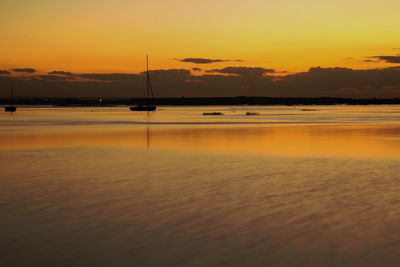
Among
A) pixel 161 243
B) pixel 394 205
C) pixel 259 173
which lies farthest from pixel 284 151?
pixel 161 243

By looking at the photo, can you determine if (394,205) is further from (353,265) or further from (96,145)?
(96,145)

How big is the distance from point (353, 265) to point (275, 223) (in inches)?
107

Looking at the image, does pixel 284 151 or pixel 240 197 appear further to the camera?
pixel 284 151

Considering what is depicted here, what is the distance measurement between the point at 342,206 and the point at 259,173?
5649 millimetres

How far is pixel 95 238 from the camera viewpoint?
9.04 meters

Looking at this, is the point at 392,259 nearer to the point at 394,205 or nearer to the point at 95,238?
the point at 394,205

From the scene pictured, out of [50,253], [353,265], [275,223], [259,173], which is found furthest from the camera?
[259,173]

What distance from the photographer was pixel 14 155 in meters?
23.5

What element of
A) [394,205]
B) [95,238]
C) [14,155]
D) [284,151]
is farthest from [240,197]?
[14,155]

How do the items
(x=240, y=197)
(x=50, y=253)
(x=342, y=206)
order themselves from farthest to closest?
(x=240, y=197) < (x=342, y=206) < (x=50, y=253)

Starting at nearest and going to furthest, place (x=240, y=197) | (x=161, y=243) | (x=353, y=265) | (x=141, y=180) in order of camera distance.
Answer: (x=353, y=265)
(x=161, y=243)
(x=240, y=197)
(x=141, y=180)

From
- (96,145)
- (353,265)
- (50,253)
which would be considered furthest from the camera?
(96,145)

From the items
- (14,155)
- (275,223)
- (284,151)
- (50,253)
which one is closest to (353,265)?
(275,223)

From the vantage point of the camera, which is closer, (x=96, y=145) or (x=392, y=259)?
(x=392, y=259)
